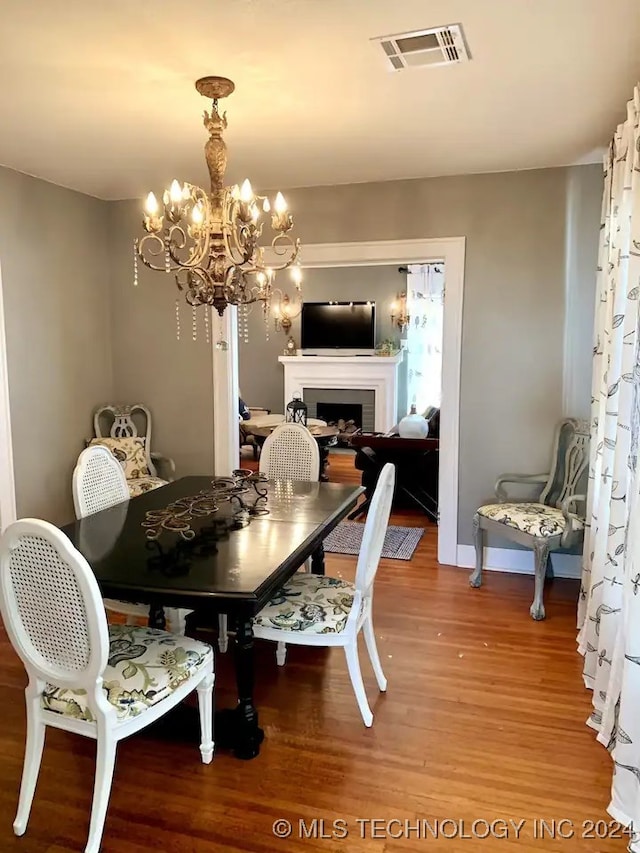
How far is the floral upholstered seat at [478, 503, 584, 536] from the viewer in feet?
11.6

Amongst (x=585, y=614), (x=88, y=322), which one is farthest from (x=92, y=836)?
(x=88, y=322)

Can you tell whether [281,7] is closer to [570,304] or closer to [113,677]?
[113,677]

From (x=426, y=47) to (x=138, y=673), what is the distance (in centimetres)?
240

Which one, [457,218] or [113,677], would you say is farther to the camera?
[457,218]

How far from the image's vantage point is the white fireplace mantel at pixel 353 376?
27.6ft

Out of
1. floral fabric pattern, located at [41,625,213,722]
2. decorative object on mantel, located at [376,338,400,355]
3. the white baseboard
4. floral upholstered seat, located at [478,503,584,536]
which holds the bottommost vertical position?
the white baseboard

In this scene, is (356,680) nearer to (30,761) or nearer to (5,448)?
(30,761)

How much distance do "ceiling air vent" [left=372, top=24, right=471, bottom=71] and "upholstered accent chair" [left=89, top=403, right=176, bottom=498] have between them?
3.09m

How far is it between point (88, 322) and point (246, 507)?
247 cm

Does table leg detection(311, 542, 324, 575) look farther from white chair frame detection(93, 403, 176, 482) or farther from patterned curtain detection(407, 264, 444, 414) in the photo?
patterned curtain detection(407, 264, 444, 414)

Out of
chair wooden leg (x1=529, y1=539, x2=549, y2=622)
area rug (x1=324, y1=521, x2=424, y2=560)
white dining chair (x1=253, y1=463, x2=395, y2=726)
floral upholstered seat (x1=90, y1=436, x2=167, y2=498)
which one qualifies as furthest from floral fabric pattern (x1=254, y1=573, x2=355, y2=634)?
floral upholstered seat (x1=90, y1=436, x2=167, y2=498)

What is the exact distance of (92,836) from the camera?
5.98 feet

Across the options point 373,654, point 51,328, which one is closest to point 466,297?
point 373,654

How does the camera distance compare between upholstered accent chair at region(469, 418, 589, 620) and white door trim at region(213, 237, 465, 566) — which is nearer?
upholstered accent chair at region(469, 418, 589, 620)
